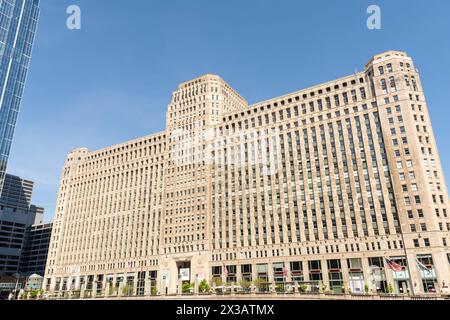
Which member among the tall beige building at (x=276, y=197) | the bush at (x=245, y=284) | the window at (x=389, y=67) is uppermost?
the window at (x=389, y=67)

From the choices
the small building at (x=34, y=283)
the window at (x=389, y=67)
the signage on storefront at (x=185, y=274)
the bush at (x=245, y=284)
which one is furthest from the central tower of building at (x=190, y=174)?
the small building at (x=34, y=283)

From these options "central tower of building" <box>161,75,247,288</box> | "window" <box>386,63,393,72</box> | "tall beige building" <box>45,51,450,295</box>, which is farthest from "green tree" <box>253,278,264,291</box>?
"window" <box>386,63,393,72</box>

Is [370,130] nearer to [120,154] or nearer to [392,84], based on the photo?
[392,84]

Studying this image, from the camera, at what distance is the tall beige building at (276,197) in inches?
3740

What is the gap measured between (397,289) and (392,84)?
2450 inches

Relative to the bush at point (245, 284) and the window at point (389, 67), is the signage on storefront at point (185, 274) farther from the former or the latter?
the window at point (389, 67)

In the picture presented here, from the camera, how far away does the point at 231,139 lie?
5315 inches

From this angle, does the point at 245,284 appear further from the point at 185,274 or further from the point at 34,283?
the point at 34,283

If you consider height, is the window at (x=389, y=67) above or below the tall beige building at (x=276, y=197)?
above

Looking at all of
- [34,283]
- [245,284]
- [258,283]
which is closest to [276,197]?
[258,283]

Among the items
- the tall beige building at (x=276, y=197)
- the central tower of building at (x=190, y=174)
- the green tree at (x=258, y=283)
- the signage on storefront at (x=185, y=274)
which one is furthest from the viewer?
the central tower of building at (x=190, y=174)

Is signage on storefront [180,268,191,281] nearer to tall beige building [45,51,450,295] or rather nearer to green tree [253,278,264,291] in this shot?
tall beige building [45,51,450,295]
